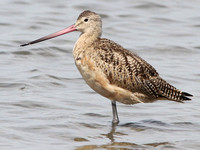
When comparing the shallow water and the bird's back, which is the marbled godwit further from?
the shallow water

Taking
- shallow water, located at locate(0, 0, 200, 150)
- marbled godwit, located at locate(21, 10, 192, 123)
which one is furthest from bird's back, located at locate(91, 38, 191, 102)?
shallow water, located at locate(0, 0, 200, 150)

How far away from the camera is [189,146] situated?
24.4 feet

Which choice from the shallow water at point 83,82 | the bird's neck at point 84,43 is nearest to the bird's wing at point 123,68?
the bird's neck at point 84,43

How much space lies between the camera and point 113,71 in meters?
8.06

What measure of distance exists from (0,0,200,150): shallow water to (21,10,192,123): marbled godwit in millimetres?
412

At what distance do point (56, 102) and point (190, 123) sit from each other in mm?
1925

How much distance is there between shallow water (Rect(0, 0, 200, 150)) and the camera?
767 centimetres

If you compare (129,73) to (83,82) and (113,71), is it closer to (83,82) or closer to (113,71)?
(113,71)

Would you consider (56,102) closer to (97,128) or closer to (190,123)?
(97,128)

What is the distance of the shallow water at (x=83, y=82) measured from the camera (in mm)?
7668

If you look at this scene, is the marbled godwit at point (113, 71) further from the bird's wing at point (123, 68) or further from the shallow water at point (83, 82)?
the shallow water at point (83, 82)

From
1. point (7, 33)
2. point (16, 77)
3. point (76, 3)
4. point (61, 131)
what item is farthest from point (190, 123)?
point (76, 3)

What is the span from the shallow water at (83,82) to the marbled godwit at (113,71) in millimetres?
412

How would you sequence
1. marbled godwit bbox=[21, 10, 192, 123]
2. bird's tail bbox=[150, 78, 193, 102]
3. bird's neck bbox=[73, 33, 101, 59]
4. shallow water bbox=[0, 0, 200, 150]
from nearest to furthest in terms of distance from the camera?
shallow water bbox=[0, 0, 200, 150]
marbled godwit bbox=[21, 10, 192, 123]
bird's neck bbox=[73, 33, 101, 59]
bird's tail bbox=[150, 78, 193, 102]
